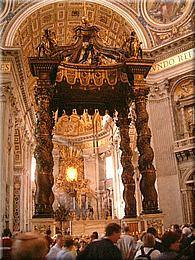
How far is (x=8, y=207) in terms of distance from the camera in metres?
11.4

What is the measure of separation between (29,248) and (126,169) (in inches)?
252

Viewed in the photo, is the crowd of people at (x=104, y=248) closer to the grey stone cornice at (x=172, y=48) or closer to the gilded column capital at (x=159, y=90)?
the gilded column capital at (x=159, y=90)

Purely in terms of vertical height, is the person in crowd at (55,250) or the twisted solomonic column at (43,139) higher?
the twisted solomonic column at (43,139)

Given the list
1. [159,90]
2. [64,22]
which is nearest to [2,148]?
[159,90]

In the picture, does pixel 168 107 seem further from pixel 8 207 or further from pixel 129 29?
pixel 8 207

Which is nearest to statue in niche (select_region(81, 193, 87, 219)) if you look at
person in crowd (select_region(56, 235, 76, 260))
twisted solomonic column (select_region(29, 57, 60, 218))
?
twisted solomonic column (select_region(29, 57, 60, 218))

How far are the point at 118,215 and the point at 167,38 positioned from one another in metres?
9.92

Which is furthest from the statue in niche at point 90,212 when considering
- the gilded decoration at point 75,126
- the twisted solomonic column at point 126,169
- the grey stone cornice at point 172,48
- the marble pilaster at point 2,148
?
the twisted solomonic column at point 126,169

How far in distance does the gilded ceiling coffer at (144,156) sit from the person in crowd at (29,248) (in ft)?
15.3

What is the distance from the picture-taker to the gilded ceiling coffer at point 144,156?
244 inches

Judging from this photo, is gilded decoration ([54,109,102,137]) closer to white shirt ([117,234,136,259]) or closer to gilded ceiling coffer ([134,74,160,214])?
gilded ceiling coffer ([134,74,160,214])

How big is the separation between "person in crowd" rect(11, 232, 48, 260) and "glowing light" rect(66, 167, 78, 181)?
21.0 metres

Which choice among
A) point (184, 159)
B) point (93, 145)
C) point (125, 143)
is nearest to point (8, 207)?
point (125, 143)

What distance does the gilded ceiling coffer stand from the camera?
6.21 meters
